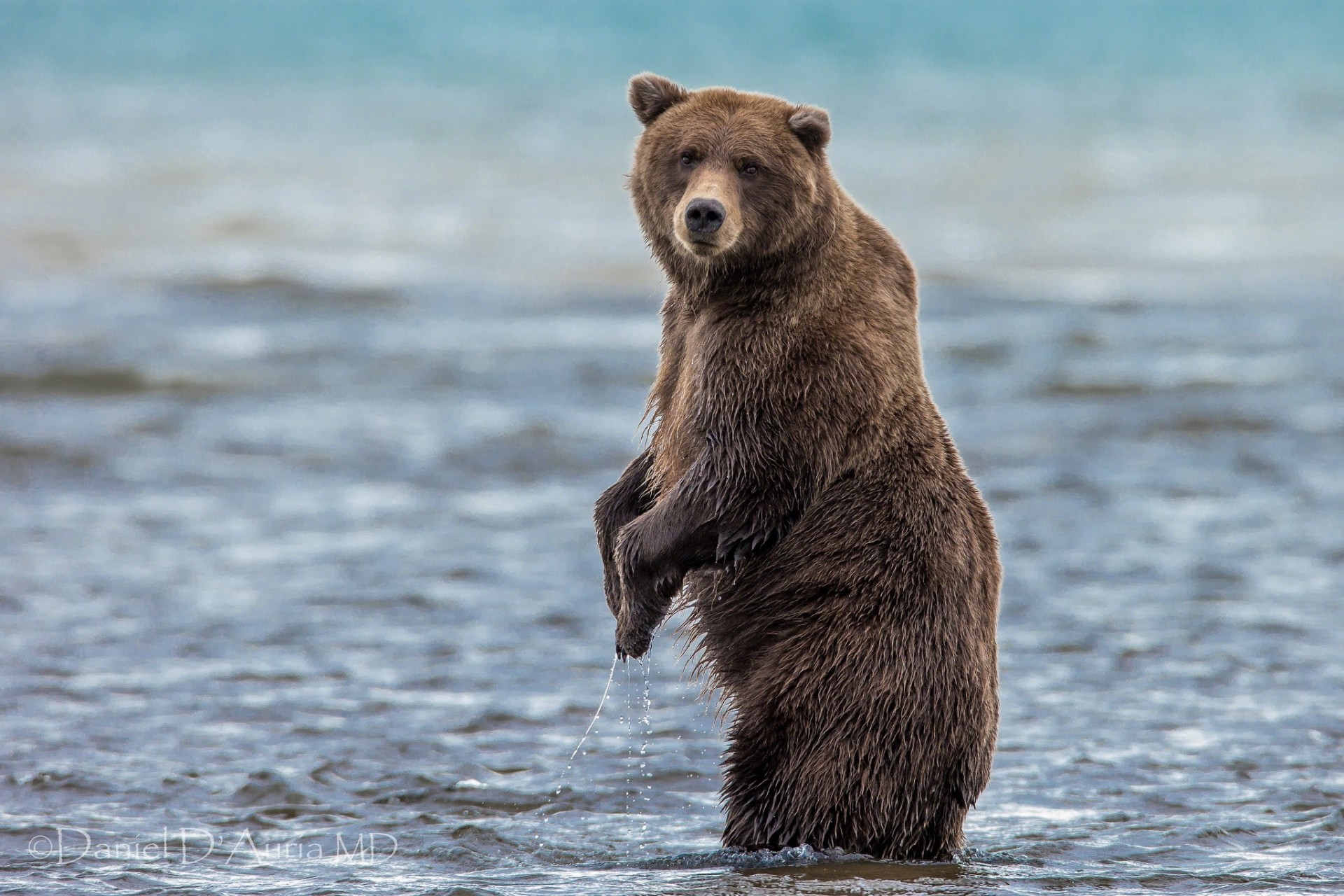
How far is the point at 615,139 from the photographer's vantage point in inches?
1182

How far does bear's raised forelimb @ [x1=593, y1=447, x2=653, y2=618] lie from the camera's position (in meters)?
5.45

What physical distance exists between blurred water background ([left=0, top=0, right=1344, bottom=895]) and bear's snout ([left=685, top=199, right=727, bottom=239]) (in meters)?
1.78

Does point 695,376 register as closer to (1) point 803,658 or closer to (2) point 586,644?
(1) point 803,658

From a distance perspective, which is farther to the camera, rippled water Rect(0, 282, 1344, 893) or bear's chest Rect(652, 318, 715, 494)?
rippled water Rect(0, 282, 1344, 893)

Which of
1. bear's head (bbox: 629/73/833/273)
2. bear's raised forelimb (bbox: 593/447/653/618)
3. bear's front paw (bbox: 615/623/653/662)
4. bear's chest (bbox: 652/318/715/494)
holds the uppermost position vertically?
bear's head (bbox: 629/73/833/273)

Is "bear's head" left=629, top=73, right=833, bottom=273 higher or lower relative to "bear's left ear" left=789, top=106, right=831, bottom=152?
lower

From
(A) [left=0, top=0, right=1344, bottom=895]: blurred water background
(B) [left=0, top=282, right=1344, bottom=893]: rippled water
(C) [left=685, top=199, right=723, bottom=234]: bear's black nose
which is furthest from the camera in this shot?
(A) [left=0, top=0, right=1344, bottom=895]: blurred water background

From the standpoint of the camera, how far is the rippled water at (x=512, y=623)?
5.39 metres

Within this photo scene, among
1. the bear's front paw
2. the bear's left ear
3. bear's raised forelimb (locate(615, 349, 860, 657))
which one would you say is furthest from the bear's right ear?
the bear's front paw

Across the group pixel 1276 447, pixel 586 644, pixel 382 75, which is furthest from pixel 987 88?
pixel 586 644

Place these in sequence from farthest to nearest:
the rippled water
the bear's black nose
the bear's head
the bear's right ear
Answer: the rippled water
the bear's right ear
the bear's head
the bear's black nose

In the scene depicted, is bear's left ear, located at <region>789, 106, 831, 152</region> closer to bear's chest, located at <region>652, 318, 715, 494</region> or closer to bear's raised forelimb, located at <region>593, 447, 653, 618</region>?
bear's chest, located at <region>652, 318, 715, 494</region>

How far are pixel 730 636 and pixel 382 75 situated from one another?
36473mm

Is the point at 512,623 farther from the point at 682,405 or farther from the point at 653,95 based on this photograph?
the point at 653,95
